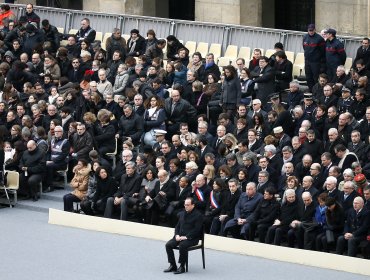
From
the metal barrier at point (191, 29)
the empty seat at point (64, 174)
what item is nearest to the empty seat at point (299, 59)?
the metal barrier at point (191, 29)

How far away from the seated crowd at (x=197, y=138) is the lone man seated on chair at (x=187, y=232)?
1.51 metres

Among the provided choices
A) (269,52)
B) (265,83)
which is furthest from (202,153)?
(269,52)

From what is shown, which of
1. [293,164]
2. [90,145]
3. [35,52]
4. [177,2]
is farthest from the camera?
[177,2]

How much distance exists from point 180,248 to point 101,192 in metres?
4.22

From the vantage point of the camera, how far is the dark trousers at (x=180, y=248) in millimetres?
28328

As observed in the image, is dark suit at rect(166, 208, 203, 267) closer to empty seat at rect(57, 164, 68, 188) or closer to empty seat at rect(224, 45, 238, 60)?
empty seat at rect(57, 164, 68, 188)

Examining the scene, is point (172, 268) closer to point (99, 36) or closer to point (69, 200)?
point (69, 200)

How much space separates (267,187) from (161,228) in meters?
2.49

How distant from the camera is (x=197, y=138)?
1289 inches

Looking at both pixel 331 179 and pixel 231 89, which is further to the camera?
pixel 231 89

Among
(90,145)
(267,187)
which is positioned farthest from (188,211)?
(90,145)

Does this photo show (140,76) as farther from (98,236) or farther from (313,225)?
(313,225)

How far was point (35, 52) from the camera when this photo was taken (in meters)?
39.7

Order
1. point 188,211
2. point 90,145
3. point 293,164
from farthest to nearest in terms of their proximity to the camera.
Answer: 1. point 90,145
2. point 293,164
3. point 188,211
